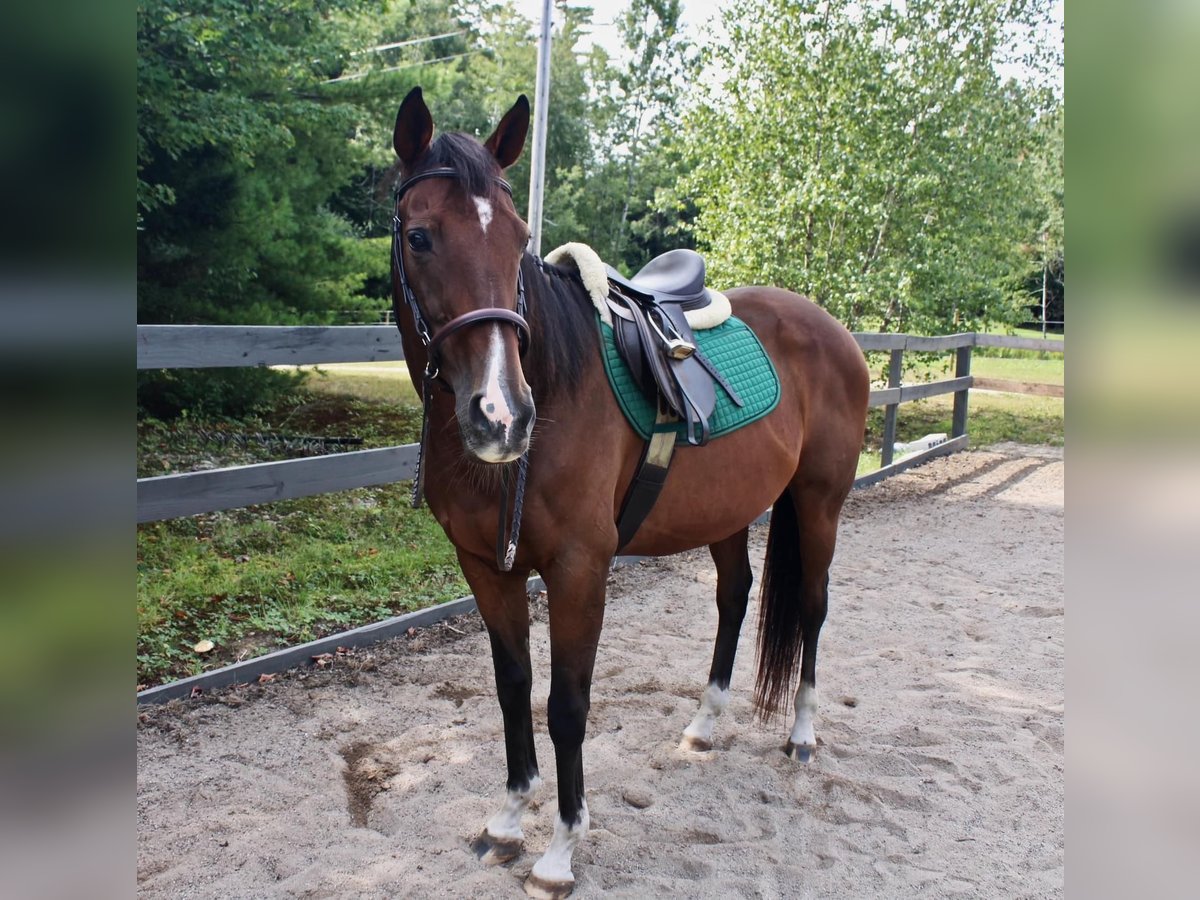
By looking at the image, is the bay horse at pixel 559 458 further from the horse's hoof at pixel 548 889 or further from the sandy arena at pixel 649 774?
the sandy arena at pixel 649 774

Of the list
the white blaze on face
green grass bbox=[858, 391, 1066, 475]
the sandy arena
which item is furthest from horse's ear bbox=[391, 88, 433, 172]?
green grass bbox=[858, 391, 1066, 475]

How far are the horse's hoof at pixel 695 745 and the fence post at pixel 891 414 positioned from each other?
5.44 meters

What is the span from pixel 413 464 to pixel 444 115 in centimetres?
1833

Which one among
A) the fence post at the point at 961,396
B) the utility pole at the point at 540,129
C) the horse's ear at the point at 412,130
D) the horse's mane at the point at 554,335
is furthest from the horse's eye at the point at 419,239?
the fence post at the point at 961,396

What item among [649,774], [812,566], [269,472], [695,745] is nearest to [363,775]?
[649,774]

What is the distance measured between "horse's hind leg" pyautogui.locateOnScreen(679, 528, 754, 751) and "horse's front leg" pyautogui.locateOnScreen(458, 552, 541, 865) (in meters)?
0.77

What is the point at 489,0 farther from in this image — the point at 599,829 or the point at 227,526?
the point at 599,829

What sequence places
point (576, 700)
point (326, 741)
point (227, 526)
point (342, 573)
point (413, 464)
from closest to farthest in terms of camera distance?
1. point (576, 700)
2. point (326, 741)
3. point (413, 464)
4. point (342, 573)
5. point (227, 526)

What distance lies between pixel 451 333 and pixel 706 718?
192cm

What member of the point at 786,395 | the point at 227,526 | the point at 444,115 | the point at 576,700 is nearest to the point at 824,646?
the point at 786,395

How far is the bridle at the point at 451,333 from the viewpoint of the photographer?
1774mm

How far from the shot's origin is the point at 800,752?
9.75ft
